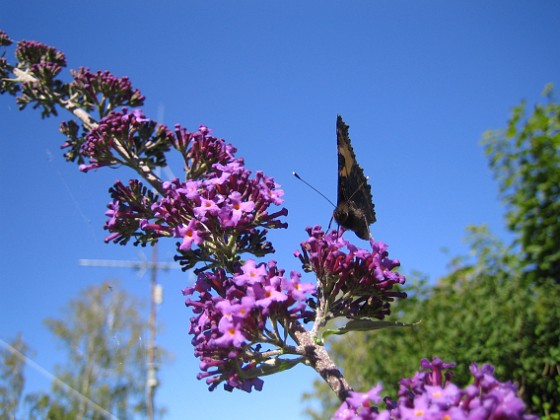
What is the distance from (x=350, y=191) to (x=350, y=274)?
461 mm

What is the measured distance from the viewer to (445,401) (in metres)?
1.10

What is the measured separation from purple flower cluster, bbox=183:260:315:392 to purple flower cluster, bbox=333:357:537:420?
324mm

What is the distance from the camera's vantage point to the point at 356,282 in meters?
1.57

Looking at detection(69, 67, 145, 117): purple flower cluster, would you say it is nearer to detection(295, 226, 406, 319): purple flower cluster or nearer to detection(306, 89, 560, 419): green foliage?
detection(295, 226, 406, 319): purple flower cluster

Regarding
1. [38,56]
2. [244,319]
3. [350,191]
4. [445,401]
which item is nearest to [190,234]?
[244,319]

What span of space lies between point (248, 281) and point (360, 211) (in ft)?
2.26

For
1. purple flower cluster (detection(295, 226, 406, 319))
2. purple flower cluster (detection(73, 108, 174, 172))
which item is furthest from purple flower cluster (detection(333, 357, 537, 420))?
purple flower cluster (detection(73, 108, 174, 172))

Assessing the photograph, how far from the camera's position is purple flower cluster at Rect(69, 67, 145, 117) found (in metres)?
2.51

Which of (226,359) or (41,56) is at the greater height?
(41,56)

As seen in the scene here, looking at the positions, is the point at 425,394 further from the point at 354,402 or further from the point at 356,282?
the point at 356,282

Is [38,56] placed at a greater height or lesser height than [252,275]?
greater

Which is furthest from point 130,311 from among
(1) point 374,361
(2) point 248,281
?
(2) point 248,281

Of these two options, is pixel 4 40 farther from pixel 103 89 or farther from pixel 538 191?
pixel 538 191

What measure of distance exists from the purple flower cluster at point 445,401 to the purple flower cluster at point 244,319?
0.32 metres
